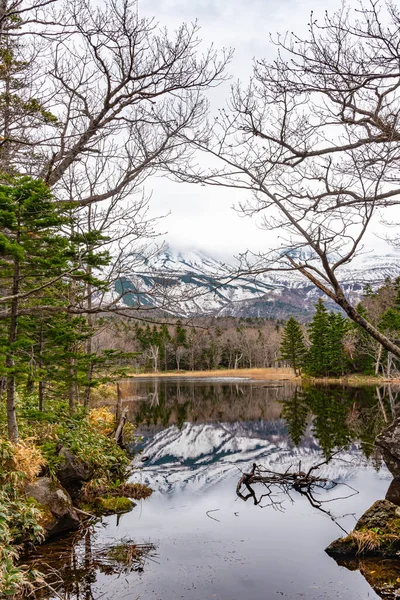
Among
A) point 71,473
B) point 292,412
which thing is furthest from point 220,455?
point 292,412

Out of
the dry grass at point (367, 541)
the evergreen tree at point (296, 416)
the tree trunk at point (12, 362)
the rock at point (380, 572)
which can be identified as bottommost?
the evergreen tree at point (296, 416)

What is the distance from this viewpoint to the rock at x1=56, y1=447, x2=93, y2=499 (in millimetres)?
9000

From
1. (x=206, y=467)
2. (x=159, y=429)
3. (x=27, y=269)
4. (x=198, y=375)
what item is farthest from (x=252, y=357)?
(x=27, y=269)

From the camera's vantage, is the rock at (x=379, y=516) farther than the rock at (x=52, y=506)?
No

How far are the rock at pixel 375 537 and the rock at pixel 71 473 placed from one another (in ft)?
16.8

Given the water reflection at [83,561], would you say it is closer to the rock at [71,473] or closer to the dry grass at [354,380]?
the rock at [71,473]

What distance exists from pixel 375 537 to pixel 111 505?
550 centimetres

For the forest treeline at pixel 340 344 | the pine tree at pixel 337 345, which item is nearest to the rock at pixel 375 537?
the forest treeline at pixel 340 344

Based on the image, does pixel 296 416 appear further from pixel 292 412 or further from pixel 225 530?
pixel 225 530

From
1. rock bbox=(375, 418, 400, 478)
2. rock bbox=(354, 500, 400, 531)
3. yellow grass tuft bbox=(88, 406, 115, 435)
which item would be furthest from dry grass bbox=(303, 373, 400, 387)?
rock bbox=(354, 500, 400, 531)

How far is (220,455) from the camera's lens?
1605cm

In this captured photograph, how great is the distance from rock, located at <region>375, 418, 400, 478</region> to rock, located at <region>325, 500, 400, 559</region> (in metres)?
1.36

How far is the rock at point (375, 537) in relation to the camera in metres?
6.93

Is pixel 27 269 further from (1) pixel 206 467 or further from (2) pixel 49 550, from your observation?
(1) pixel 206 467
